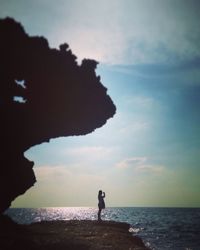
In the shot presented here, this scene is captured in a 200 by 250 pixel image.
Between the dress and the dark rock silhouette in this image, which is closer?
the dark rock silhouette

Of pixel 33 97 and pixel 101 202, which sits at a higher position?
pixel 33 97

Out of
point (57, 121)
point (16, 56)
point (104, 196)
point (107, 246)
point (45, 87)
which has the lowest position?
point (107, 246)

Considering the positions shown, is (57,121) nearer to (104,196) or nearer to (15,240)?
(15,240)

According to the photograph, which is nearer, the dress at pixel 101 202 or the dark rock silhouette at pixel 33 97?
the dark rock silhouette at pixel 33 97

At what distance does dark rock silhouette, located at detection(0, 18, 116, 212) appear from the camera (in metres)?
20.0

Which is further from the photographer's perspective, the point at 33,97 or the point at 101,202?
the point at 101,202

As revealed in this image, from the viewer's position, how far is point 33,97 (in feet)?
69.5

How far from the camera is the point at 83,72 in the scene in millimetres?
21297

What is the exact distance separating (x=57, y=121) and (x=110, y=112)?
161 inches

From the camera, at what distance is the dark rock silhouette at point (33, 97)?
65.7 ft

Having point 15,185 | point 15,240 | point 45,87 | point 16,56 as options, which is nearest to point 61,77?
point 45,87

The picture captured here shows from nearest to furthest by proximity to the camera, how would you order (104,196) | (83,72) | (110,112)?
(83,72) → (110,112) → (104,196)

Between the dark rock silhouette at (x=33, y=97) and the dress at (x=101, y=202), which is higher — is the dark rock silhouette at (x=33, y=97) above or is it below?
above

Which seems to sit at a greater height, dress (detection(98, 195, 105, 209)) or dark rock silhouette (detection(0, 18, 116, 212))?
→ dark rock silhouette (detection(0, 18, 116, 212))
